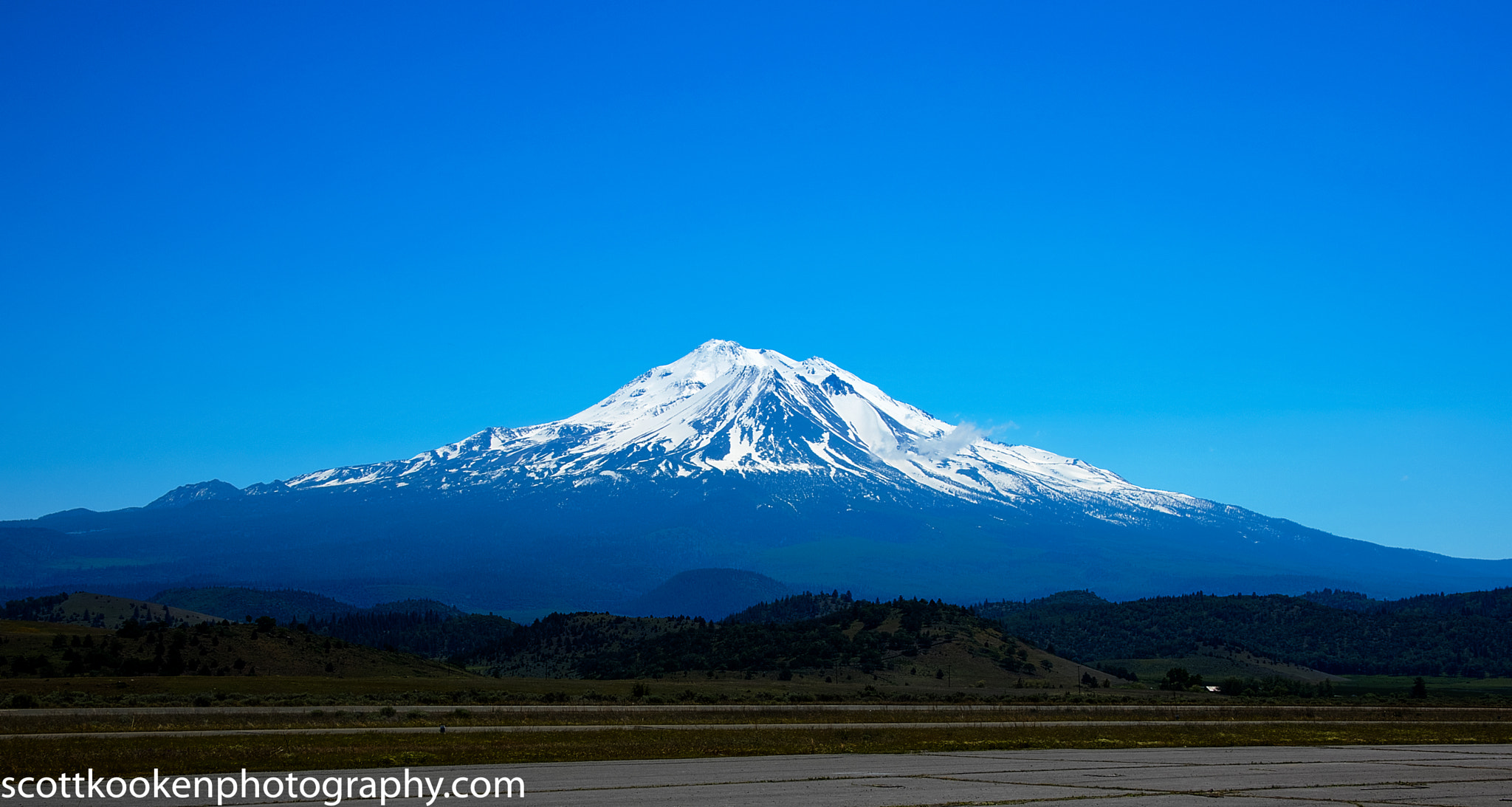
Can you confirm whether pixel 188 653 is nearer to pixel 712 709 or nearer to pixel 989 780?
pixel 712 709

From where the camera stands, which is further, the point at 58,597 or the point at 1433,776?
the point at 58,597

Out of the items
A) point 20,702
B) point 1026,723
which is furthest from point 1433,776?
point 20,702

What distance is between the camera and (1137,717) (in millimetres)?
59031

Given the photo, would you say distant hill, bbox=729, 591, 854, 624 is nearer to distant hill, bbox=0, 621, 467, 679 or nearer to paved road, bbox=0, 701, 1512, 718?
distant hill, bbox=0, 621, 467, 679

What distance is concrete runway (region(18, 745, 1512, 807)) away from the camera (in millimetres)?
23453

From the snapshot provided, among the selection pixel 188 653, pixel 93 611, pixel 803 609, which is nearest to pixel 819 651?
pixel 188 653

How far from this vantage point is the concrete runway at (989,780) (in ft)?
76.9

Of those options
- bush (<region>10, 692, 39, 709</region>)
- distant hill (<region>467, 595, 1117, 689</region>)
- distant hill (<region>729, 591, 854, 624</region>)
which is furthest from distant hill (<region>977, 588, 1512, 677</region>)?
bush (<region>10, 692, 39, 709</region>)

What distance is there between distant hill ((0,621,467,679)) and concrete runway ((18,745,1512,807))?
62.6m

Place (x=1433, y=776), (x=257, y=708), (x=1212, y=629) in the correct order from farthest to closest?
(x=1212, y=629) < (x=257, y=708) < (x=1433, y=776)

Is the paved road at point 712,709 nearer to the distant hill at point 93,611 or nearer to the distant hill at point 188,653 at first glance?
the distant hill at point 188,653

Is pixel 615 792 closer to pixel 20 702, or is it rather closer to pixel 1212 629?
pixel 20 702

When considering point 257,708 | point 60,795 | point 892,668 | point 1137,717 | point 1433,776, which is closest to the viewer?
point 60,795

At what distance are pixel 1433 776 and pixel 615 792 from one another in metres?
18.7
